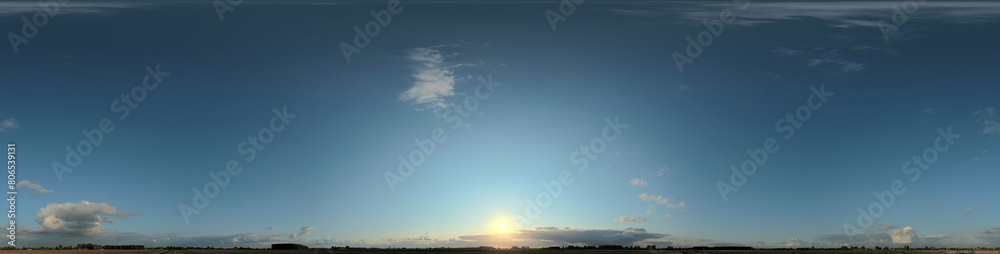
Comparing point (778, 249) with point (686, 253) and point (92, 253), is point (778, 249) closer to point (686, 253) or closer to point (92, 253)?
point (686, 253)

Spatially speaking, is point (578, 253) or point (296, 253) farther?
point (578, 253)

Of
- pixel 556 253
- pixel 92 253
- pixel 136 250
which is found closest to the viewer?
pixel 92 253

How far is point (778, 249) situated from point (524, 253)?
113 ft

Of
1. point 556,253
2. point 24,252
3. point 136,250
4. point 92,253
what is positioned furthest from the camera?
point 556,253

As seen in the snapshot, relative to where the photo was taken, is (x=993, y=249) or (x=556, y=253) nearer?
(x=993, y=249)

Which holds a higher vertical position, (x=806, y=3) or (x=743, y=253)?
(x=806, y=3)

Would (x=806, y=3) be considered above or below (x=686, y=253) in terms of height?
above

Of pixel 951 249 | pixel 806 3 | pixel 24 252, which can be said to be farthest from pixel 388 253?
pixel 951 249

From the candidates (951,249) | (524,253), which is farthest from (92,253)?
(951,249)

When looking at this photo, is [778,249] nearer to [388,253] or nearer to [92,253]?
[388,253]

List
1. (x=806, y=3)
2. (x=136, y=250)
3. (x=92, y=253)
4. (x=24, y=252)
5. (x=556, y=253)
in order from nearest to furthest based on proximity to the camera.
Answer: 1. (x=806, y=3)
2. (x=24, y=252)
3. (x=92, y=253)
4. (x=136, y=250)
5. (x=556, y=253)

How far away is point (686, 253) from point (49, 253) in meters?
69.6

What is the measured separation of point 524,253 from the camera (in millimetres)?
88312

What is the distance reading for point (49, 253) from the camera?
7619 centimetres
